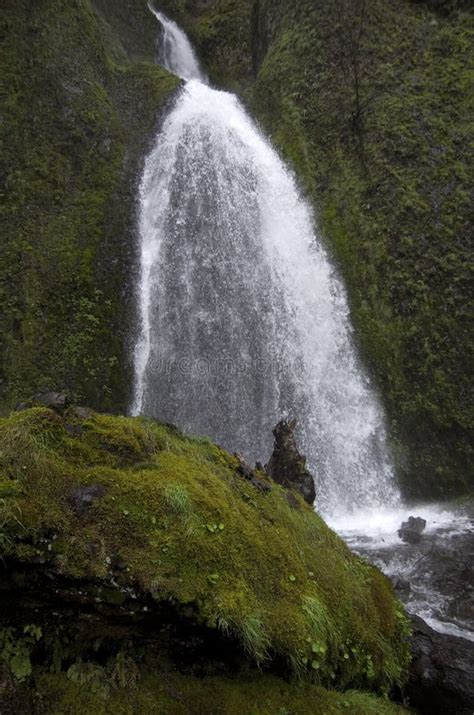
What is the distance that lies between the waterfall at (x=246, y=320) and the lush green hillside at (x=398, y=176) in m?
0.72

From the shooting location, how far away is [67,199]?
13.3 meters

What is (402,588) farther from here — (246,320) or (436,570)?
(246,320)

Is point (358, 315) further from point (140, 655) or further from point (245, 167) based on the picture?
point (140, 655)

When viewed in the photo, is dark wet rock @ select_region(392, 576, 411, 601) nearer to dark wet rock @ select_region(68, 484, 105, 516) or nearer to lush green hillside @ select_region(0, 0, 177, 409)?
dark wet rock @ select_region(68, 484, 105, 516)

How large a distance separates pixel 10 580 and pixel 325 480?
9.03m

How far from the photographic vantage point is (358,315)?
1296 cm

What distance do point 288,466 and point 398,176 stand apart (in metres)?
9.65

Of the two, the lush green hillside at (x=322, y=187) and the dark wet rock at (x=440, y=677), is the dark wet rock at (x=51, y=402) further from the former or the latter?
the lush green hillside at (x=322, y=187)

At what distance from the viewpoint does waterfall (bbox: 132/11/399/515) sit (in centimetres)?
1149

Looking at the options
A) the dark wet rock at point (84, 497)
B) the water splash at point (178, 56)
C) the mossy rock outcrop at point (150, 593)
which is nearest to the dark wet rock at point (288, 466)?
the mossy rock outcrop at point (150, 593)

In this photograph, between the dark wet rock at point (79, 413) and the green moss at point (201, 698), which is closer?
the green moss at point (201, 698)

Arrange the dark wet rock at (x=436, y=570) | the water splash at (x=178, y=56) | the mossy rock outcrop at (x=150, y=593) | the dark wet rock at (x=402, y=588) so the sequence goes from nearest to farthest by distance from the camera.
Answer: the mossy rock outcrop at (x=150, y=593) < the dark wet rock at (x=436, y=570) < the dark wet rock at (x=402, y=588) < the water splash at (x=178, y=56)

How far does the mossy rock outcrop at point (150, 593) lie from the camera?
272cm

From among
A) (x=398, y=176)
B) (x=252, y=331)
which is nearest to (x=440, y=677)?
(x=252, y=331)
